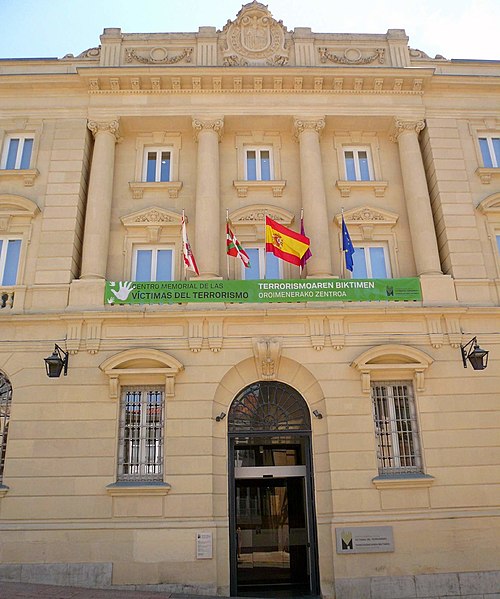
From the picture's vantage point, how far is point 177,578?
41.1 ft

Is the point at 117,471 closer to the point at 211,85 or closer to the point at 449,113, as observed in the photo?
the point at 211,85

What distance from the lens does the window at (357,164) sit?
57.3ft

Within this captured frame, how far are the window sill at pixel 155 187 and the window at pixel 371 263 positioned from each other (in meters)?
5.98

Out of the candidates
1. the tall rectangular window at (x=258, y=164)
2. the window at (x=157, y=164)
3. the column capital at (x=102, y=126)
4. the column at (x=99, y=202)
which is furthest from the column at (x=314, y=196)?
the column at (x=99, y=202)

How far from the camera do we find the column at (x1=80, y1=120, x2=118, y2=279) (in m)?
15.2

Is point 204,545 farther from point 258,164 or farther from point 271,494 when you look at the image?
point 258,164

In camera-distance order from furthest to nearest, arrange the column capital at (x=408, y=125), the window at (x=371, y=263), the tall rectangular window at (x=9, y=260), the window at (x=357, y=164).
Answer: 1. the window at (x=357, y=164)
2. the column capital at (x=408, y=125)
3. the window at (x=371, y=263)
4. the tall rectangular window at (x=9, y=260)

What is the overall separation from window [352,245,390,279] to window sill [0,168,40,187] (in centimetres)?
1026

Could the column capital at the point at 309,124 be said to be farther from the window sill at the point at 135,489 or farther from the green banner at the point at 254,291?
the window sill at the point at 135,489

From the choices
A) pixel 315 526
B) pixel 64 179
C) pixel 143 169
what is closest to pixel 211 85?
pixel 143 169

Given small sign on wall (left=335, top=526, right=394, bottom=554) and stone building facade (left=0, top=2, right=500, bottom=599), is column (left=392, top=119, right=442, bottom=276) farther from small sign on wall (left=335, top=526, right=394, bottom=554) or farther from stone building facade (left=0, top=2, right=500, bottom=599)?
small sign on wall (left=335, top=526, right=394, bottom=554)

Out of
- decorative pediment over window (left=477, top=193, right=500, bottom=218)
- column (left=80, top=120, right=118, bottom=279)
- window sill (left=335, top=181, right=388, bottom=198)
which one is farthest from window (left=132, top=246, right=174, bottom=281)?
decorative pediment over window (left=477, top=193, right=500, bottom=218)

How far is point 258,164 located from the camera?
17609mm

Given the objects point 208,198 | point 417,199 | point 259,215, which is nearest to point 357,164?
point 417,199
